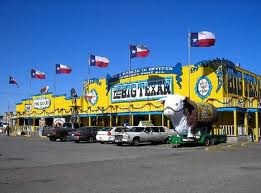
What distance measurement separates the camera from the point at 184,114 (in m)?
30.0

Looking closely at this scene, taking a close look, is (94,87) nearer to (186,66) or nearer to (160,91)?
(160,91)

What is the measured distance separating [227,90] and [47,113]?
101 feet

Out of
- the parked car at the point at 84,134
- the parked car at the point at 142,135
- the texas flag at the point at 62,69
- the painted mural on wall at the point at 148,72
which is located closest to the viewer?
the parked car at the point at 142,135

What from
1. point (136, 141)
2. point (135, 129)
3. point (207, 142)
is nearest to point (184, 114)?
point (207, 142)

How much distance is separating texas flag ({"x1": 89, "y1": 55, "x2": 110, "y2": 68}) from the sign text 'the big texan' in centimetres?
277

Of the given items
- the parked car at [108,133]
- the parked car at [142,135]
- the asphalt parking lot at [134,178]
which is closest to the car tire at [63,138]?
the parked car at [108,133]

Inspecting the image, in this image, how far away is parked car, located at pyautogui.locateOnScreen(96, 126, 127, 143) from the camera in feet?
113

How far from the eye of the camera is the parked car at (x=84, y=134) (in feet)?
127

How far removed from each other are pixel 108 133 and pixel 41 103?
3185 centimetres

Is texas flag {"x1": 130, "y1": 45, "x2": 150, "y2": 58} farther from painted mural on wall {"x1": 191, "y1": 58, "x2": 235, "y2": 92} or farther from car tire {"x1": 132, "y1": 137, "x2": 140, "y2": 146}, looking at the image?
car tire {"x1": 132, "y1": 137, "x2": 140, "y2": 146}

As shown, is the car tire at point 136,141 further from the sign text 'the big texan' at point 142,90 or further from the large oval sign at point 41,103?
the large oval sign at point 41,103

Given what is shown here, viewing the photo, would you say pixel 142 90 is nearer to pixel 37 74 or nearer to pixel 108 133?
pixel 108 133

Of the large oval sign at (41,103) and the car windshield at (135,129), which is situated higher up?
the large oval sign at (41,103)

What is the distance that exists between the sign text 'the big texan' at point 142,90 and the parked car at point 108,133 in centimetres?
857
